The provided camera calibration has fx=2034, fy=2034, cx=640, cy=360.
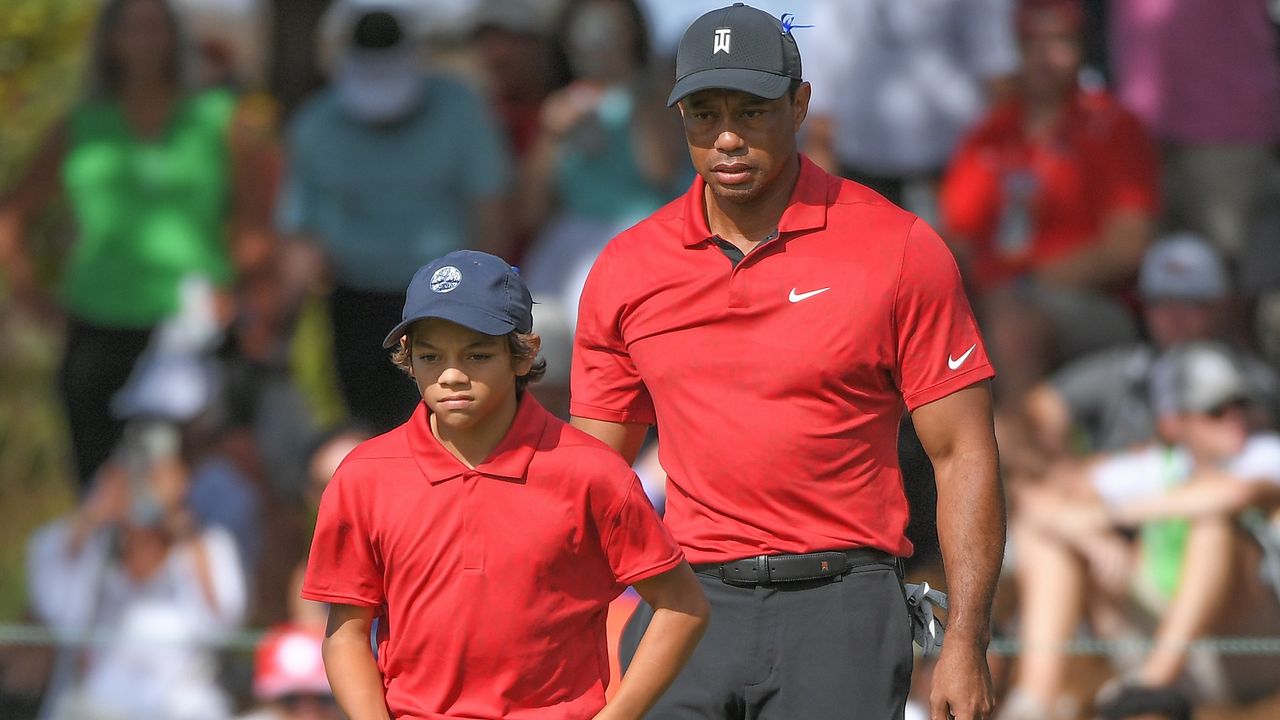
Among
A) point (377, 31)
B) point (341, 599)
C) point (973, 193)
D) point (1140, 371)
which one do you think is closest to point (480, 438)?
point (341, 599)

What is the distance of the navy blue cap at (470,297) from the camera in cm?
366

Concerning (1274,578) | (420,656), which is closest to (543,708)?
(420,656)

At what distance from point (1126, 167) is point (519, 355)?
5.01 metres

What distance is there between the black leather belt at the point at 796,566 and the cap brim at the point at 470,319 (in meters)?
0.78

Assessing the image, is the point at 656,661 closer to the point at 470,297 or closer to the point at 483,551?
the point at 483,551

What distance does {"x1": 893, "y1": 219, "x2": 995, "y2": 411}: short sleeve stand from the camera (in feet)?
13.5

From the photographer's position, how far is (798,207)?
4215mm

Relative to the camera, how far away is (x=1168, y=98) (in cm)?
843

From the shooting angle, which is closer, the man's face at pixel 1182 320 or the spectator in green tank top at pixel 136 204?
the man's face at pixel 1182 320

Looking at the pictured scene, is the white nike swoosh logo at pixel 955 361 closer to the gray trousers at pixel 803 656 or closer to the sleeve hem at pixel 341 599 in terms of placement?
the gray trousers at pixel 803 656

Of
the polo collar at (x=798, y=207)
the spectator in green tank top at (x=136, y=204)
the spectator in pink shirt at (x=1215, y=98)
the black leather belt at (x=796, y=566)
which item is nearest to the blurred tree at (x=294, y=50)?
the spectator in green tank top at (x=136, y=204)

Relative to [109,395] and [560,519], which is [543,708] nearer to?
[560,519]

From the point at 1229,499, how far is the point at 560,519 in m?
3.94

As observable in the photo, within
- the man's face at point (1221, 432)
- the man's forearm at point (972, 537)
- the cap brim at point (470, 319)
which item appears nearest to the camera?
the cap brim at point (470, 319)
